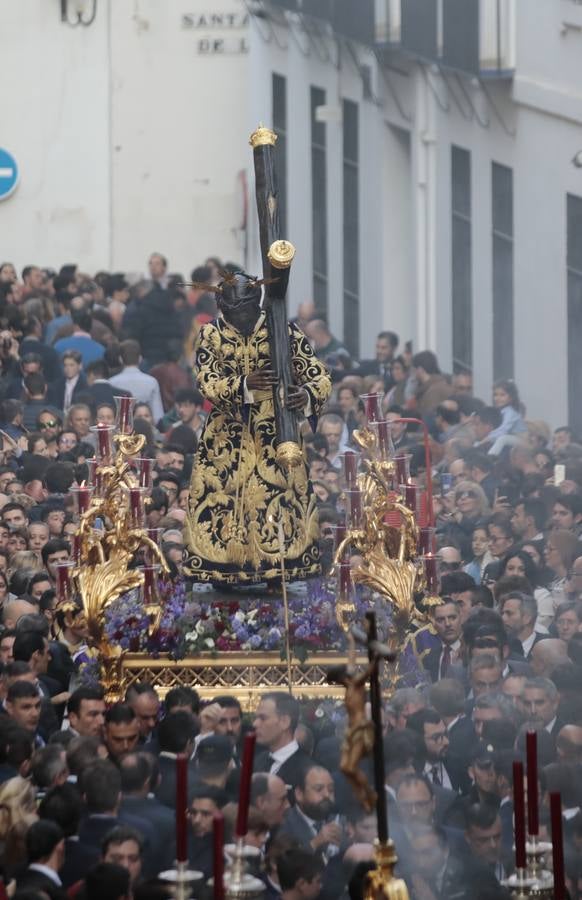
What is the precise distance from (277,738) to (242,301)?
2844 mm

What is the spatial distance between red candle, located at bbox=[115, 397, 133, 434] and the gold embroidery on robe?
0.47 metres

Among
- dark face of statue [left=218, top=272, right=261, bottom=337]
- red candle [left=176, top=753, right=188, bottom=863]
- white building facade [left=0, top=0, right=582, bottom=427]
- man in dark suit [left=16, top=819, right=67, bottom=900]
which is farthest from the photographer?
white building facade [left=0, top=0, right=582, bottom=427]

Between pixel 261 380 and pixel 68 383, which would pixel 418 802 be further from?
pixel 68 383

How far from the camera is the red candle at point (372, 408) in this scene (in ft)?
39.9

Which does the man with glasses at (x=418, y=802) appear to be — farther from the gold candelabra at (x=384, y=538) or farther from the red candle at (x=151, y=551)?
the red candle at (x=151, y=551)

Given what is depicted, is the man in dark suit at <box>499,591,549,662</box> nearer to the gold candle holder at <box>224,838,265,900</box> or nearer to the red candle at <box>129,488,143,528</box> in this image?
the red candle at <box>129,488,143,528</box>

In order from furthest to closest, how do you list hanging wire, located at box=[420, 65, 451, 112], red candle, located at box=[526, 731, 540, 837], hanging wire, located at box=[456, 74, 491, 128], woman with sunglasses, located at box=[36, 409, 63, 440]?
hanging wire, located at box=[420, 65, 451, 112] → hanging wire, located at box=[456, 74, 491, 128] → woman with sunglasses, located at box=[36, 409, 63, 440] → red candle, located at box=[526, 731, 540, 837]

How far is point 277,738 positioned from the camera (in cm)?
1074

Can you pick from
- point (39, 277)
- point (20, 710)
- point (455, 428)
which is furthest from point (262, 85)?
point (20, 710)

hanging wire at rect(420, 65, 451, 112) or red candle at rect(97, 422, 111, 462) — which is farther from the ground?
hanging wire at rect(420, 65, 451, 112)

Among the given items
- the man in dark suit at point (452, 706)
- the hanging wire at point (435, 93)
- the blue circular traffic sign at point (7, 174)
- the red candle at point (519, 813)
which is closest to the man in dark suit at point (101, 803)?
the man in dark suit at point (452, 706)

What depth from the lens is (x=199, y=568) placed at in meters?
13.1

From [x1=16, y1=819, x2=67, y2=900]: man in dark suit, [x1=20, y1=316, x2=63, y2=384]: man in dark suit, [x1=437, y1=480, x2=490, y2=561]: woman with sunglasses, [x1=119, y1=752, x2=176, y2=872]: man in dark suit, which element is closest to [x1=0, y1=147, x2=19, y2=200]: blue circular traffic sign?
[x1=20, y1=316, x2=63, y2=384]: man in dark suit

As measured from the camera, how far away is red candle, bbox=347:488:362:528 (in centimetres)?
1238
